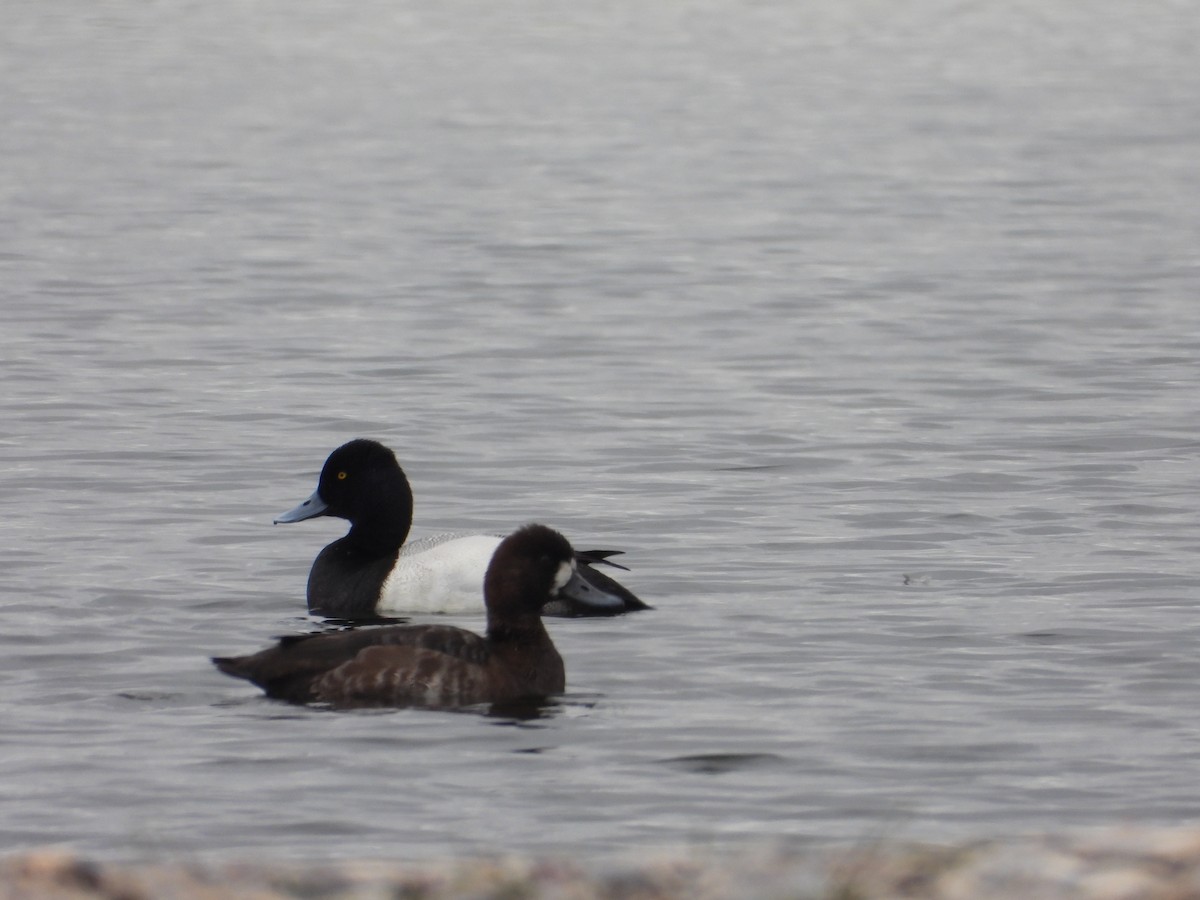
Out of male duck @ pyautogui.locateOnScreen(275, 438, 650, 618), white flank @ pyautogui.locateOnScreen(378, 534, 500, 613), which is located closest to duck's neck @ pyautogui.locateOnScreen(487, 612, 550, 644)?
male duck @ pyautogui.locateOnScreen(275, 438, 650, 618)

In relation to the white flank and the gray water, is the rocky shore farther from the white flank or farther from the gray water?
the white flank

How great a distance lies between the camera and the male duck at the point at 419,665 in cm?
913

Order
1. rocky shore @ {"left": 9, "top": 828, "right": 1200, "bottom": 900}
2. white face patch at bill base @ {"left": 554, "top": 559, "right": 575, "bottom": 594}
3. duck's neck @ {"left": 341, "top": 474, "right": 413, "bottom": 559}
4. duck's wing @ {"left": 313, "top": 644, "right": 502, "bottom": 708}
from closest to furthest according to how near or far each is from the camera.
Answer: rocky shore @ {"left": 9, "top": 828, "right": 1200, "bottom": 900} < duck's wing @ {"left": 313, "top": 644, "right": 502, "bottom": 708} < white face patch at bill base @ {"left": 554, "top": 559, "right": 575, "bottom": 594} < duck's neck @ {"left": 341, "top": 474, "right": 413, "bottom": 559}

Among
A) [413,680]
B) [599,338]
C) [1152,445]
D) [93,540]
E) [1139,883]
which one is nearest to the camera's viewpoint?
[1139,883]

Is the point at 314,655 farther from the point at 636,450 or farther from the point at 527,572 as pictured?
the point at 636,450

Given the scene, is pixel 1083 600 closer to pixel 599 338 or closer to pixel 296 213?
pixel 599 338

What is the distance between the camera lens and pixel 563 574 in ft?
32.3

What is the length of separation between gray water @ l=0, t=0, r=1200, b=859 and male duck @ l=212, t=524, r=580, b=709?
0.17 meters

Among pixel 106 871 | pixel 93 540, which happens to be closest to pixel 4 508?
pixel 93 540

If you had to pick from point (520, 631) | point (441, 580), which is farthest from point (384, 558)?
point (520, 631)

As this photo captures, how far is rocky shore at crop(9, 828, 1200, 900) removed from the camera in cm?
545

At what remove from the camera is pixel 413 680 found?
9164mm

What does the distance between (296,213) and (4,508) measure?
14997 mm

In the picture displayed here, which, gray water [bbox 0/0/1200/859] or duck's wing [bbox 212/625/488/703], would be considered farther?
duck's wing [bbox 212/625/488/703]
